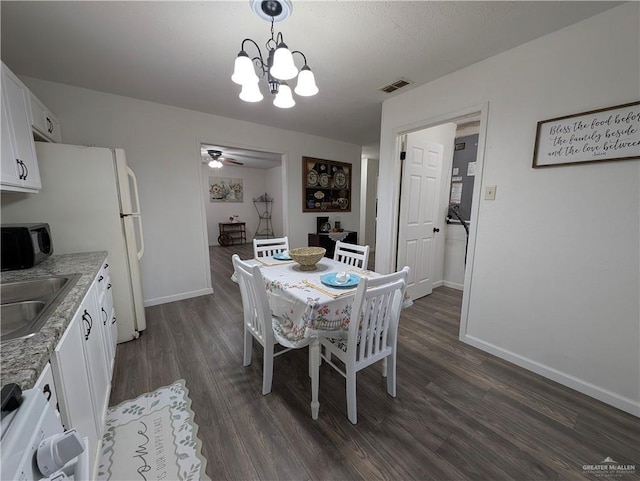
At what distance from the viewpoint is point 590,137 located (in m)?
1.53

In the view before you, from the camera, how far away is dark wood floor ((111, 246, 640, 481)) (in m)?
1.21

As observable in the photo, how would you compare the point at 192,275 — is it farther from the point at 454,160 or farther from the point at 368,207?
the point at 368,207

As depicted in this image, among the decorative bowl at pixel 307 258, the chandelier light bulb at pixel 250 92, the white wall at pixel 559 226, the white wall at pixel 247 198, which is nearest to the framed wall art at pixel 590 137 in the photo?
the white wall at pixel 559 226

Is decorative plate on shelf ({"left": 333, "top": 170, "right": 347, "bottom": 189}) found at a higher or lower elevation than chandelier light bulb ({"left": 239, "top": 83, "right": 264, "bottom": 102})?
lower

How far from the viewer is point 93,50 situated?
182cm

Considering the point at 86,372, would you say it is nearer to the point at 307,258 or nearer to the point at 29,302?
the point at 29,302

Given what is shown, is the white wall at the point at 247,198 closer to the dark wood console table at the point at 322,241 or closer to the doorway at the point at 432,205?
the dark wood console table at the point at 322,241

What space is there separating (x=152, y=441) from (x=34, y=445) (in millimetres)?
1087

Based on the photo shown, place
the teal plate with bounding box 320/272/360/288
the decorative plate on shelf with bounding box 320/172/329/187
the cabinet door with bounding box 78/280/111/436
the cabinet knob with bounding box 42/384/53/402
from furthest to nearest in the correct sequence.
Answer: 1. the decorative plate on shelf with bounding box 320/172/329/187
2. the teal plate with bounding box 320/272/360/288
3. the cabinet door with bounding box 78/280/111/436
4. the cabinet knob with bounding box 42/384/53/402

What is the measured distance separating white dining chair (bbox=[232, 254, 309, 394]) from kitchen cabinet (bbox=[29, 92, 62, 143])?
183cm

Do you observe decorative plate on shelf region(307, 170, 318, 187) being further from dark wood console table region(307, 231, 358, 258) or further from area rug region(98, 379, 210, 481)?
area rug region(98, 379, 210, 481)

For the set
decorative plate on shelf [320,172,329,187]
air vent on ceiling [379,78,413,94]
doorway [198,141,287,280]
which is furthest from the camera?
doorway [198,141,287,280]

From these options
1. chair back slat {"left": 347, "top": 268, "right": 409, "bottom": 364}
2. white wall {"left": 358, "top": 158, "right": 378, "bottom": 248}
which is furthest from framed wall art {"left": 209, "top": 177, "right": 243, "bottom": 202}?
chair back slat {"left": 347, "top": 268, "right": 409, "bottom": 364}

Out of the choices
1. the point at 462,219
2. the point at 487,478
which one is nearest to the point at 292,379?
the point at 487,478
